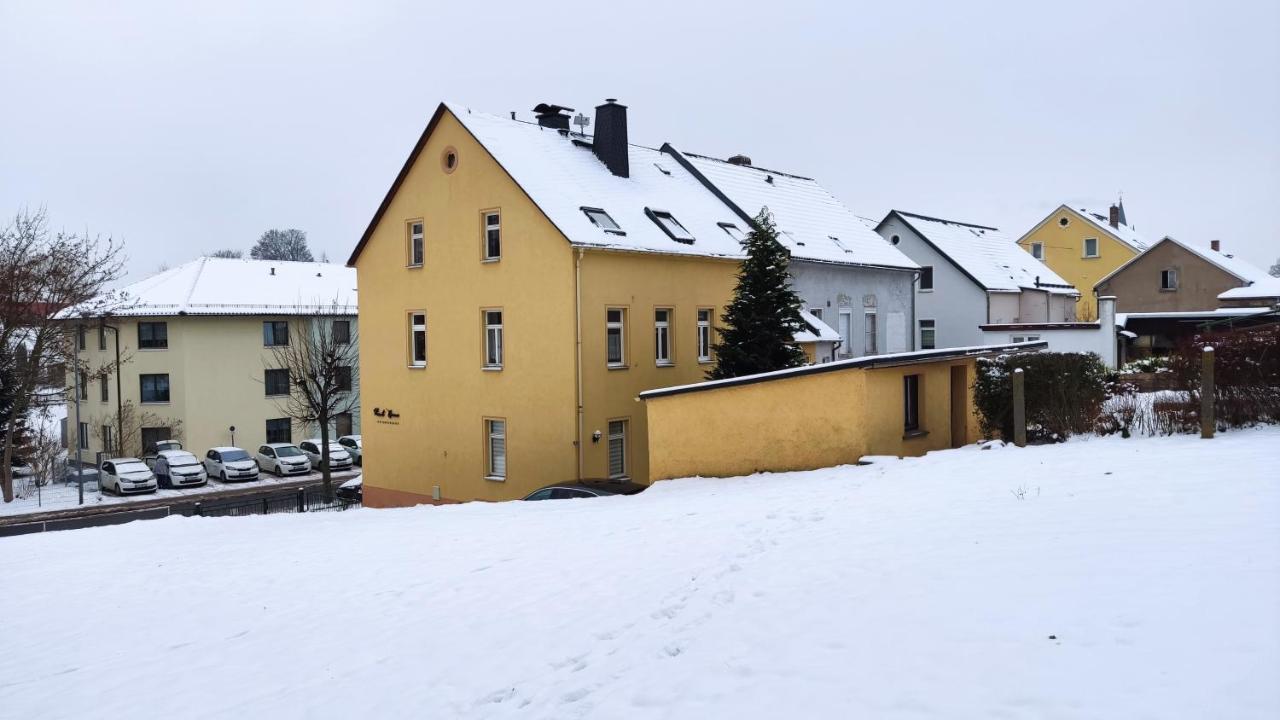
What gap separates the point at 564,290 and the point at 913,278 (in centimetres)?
1882

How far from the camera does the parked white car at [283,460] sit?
41.6 m

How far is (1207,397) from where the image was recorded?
12.8 m

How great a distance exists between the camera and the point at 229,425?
45281 mm

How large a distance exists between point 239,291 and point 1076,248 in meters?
53.9

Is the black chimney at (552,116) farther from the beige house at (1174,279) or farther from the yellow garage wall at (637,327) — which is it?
the beige house at (1174,279)

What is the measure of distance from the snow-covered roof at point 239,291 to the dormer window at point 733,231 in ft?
70.2

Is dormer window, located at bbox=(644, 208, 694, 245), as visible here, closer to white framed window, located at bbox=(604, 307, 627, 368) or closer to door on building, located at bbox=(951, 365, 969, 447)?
white framed window, located at bbox=(604, 307, 627, 368)

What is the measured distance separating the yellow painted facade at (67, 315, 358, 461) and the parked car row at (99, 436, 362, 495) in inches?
60.3

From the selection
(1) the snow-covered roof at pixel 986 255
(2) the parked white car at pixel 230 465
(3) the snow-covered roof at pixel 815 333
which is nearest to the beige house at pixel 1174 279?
(1) the snow-covered roof at pixel 986 255

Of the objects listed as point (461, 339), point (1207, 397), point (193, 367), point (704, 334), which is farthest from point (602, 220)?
point (193, 367)

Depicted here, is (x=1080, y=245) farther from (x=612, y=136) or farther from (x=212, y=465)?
(x=212, y=465)

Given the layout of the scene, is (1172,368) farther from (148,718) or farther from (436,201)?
(436,201)

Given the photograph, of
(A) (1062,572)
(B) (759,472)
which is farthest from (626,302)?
(A) (1062,572)

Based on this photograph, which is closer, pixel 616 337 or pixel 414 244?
pixel 616 337
